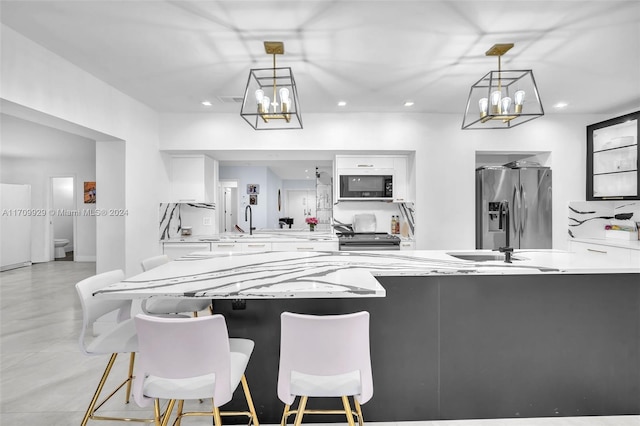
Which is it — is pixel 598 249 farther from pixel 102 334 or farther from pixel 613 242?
pixel 102 334

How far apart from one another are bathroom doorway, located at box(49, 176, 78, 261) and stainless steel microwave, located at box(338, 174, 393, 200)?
7325mm

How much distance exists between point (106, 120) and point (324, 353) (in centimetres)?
333

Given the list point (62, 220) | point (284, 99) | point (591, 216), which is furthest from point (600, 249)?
point (62, 220)

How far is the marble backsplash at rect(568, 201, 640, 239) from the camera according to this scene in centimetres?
442

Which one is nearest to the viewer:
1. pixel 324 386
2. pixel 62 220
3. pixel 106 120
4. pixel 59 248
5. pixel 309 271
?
pixel 324 386

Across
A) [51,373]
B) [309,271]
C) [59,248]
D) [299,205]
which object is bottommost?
[51,373]

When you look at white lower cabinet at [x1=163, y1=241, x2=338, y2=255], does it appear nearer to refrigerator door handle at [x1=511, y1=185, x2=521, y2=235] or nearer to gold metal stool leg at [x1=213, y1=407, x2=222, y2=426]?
refrigerator door handle at [x1=511, y1=185, x2=521, y2=235]

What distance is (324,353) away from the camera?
135cm

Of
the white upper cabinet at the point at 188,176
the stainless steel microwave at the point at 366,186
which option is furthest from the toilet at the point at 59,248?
the stainless steel microwave at the point at 366,186

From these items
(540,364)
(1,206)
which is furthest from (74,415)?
(1,206)

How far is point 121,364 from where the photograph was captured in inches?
112

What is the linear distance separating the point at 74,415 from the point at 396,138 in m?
4.07

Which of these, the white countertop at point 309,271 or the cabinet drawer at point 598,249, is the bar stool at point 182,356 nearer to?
the white countertop at point 309,271

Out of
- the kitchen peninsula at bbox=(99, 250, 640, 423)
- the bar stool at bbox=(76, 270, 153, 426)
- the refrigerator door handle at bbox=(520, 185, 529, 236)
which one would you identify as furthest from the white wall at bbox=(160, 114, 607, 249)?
the bar stool at bbox=(76, 270, 153, 426)
